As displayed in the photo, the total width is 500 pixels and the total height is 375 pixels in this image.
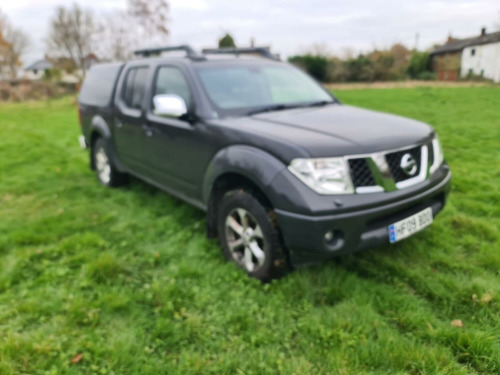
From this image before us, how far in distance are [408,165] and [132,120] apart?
2.92 m

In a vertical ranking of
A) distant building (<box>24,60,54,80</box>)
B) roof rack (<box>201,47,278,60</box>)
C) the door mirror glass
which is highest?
distant building (<box>24,60,54,80</box>)

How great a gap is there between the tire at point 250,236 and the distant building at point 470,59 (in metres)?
30.3

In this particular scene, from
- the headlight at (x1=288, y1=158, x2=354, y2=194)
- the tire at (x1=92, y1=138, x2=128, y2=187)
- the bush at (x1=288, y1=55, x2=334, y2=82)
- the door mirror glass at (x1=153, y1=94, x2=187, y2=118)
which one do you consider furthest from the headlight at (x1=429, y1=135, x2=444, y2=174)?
the bush at (x1=288, y1=55, x2=334, y2=82)

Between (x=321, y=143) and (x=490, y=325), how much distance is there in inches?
59.6

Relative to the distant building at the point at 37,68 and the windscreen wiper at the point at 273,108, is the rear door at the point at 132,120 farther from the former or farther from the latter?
the distant building at the point at 37,68

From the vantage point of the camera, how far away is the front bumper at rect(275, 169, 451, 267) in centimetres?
241

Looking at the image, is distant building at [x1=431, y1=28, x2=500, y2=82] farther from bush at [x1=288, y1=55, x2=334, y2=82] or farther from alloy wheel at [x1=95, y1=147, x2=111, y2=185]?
alloy wheel at [x1=95, y1=147, x2=111, y2=185]

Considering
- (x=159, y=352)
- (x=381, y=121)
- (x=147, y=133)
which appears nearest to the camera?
(x=159, y=352)

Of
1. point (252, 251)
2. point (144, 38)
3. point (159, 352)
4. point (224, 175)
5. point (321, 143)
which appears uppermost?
point (144, 38)

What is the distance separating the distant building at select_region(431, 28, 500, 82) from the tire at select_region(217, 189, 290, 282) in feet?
99.3

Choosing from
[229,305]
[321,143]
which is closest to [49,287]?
[229,305]

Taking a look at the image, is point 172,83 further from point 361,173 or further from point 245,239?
point 361,173

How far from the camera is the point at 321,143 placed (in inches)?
100

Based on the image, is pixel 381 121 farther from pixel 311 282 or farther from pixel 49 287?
pixel 49 287
